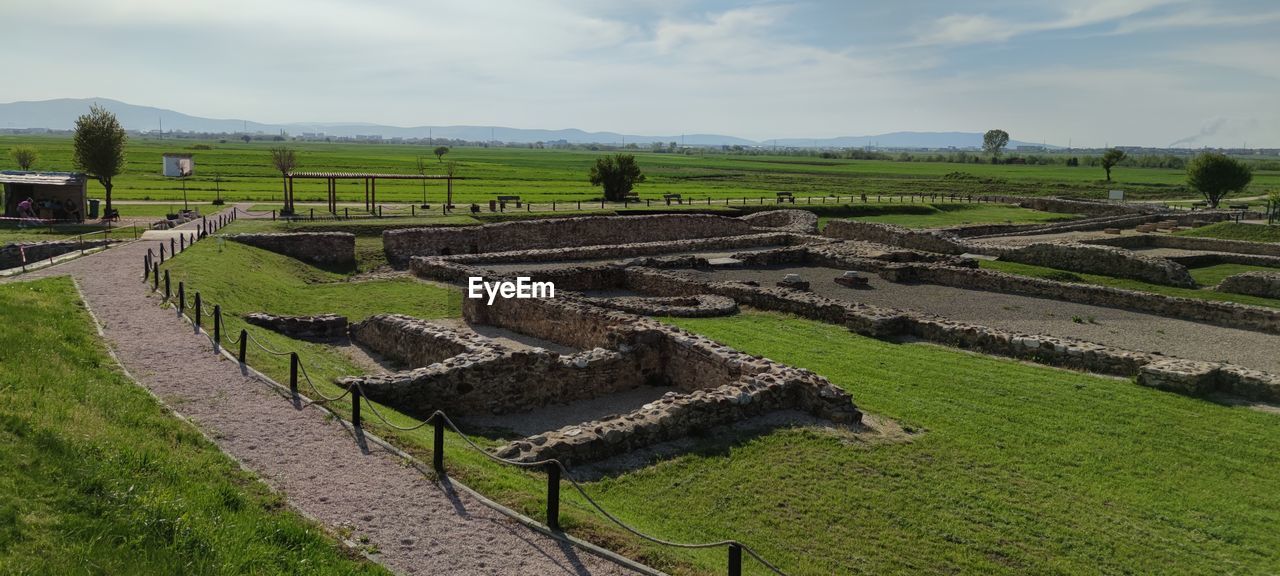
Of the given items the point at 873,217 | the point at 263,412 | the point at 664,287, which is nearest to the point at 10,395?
the point at 263,412

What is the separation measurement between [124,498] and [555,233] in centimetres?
3407

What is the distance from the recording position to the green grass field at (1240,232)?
42688 millimetres

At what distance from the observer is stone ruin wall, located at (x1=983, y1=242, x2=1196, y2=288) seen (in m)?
30.5

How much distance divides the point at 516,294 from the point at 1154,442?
14682 mm

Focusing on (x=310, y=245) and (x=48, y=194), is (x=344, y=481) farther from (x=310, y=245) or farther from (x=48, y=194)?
(x=48, y=194)

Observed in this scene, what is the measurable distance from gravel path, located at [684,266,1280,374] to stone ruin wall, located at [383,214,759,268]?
1399 cm

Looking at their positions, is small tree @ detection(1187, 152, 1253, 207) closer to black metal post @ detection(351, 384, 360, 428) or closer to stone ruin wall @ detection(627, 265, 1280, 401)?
stone ruin wall @ detection(627, 265, 1280, 401)

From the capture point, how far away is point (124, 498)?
7.40 meters

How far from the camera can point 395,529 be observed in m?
7.96

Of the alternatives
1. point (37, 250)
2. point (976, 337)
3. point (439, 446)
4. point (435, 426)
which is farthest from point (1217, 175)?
point (37, 250)

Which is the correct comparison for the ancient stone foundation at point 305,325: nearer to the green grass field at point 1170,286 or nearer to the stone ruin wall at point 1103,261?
the green grass field at point 1170,286

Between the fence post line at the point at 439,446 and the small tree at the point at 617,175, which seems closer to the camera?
the fence post line at the point at 439,446

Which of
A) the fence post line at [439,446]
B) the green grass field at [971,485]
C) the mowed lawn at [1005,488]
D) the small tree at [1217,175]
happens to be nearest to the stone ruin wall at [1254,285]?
the green grass field at [971,485]

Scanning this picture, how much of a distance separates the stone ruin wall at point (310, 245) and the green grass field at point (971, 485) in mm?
18199
